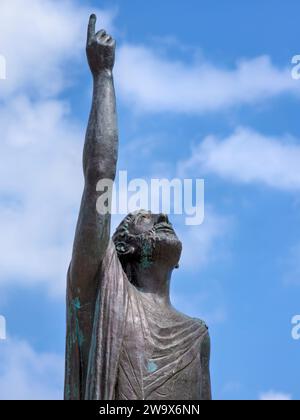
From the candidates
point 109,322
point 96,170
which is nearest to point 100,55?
point 96,170

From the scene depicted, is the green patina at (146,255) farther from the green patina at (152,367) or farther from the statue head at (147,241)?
the green patina at (152,367)

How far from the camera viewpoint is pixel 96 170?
709 inches

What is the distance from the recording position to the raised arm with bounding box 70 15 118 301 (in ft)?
58.7

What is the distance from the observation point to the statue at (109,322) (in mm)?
17875

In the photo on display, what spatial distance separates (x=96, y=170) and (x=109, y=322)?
1421 mm

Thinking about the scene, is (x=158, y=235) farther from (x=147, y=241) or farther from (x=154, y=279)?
(x=154, y=279)

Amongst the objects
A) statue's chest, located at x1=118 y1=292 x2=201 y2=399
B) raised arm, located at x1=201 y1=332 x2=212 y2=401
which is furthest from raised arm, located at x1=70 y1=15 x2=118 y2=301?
raised arm, located at x1=201 y1=332 x2=212 y2=401

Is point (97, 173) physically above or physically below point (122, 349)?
above

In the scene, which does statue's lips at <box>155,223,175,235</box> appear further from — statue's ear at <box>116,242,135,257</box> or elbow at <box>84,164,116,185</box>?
elbow at <box>84,164,116,185</box>

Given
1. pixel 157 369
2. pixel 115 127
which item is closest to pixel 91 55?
pixel 115 127

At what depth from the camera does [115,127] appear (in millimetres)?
18203

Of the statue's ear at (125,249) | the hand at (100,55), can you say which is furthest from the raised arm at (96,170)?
the statue's ear at (125,249)

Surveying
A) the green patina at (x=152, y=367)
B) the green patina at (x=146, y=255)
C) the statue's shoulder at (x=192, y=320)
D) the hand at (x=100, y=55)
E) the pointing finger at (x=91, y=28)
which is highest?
the pointing finger at (x=91, y=28)
